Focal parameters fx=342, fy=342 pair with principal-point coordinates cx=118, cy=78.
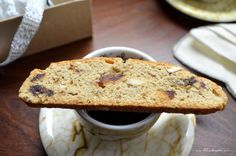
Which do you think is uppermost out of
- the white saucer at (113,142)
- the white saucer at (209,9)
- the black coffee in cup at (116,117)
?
the white saucer at (209,9)

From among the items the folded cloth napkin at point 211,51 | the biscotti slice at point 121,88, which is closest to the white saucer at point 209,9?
the folded cloth napkin at point 211,51

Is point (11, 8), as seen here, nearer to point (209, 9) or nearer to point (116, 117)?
point (116, 117)

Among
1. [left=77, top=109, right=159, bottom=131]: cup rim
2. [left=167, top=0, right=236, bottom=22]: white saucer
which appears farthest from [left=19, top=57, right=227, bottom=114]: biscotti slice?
[left=167, top=0, right=236, bottom=22]: white saucer

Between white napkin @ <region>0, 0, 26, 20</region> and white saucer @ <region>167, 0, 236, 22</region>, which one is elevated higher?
white napkin @ <region>0, 0, 26, 20</region>

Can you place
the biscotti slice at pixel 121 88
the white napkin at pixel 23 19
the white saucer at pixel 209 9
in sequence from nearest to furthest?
the biscotti slice at pixel 121 88 → the white napkin at pixel 23 19 → the white saucer at pixel 209 9

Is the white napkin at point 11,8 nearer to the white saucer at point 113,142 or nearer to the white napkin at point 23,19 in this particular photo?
the white napkin at point 23,19

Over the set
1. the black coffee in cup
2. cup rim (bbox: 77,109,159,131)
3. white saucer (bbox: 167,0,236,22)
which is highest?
white saucer (bbox: 167,0,236,22)

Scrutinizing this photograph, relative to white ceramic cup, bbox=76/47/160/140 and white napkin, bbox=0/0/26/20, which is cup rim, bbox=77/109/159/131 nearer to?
white ceramic cup, bbox=76/47/160/140

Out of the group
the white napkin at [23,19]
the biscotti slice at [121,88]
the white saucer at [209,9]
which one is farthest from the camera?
the white saucer at [209,9]
